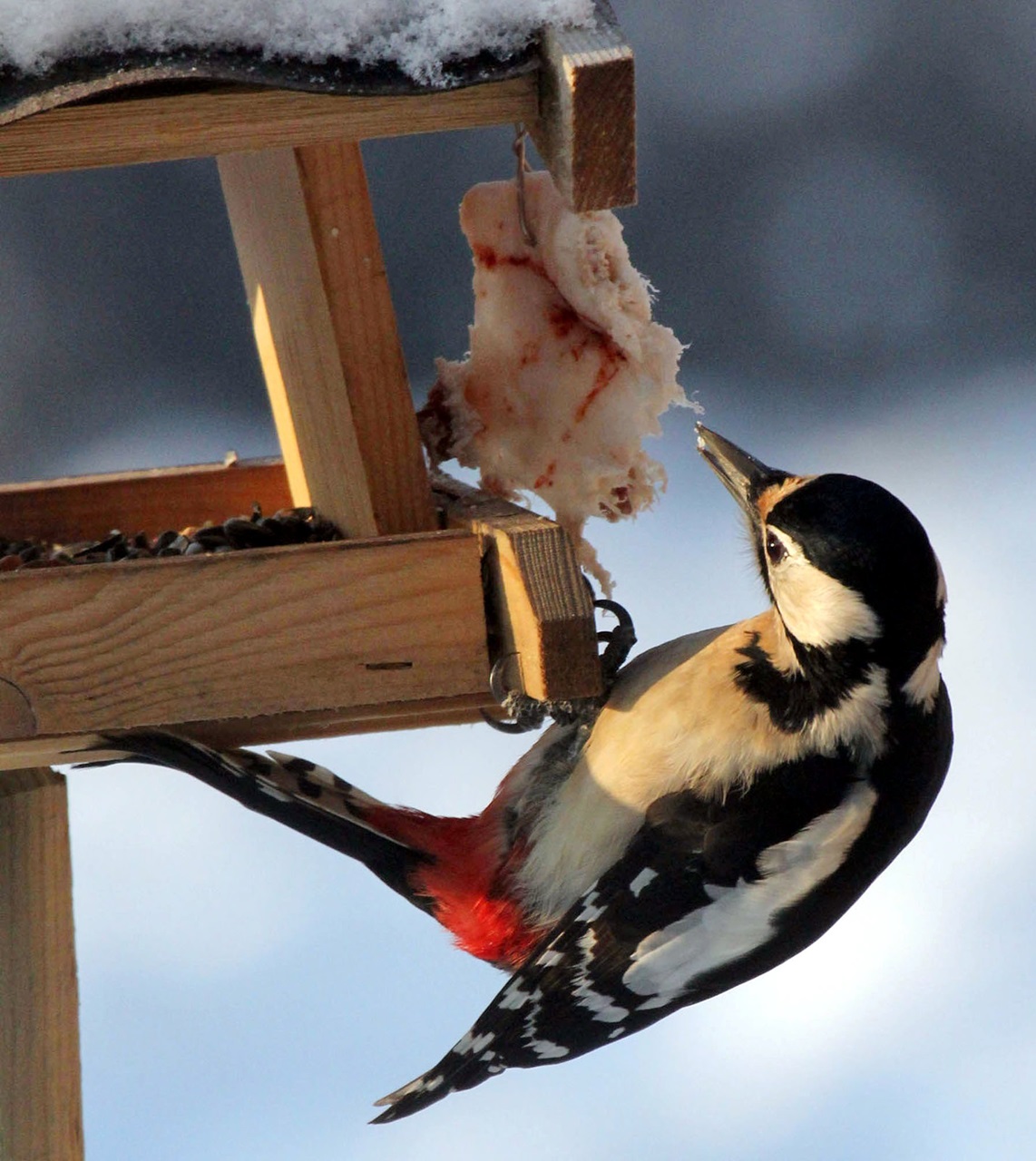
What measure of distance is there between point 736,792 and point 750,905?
0.41 ft

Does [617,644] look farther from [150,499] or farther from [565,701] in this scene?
[150,499]

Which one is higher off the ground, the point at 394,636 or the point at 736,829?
the point at 394,636

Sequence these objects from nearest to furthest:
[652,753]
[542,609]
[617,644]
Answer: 1. [542,609]
2. [652,753]
3. [617,644]

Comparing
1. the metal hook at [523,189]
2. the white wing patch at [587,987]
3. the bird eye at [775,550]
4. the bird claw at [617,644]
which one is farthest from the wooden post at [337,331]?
the white wing patch at [587,987]

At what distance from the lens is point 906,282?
2.62 m

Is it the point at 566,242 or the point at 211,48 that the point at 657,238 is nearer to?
the point at 566,242

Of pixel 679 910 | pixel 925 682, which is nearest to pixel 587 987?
pixel 679 910

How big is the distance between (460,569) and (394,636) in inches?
3.4

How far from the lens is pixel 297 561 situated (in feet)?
4.48

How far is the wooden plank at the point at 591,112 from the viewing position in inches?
39.6

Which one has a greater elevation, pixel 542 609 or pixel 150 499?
pixel 150 499

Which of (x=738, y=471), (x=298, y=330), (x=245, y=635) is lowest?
(x=245, y=635)

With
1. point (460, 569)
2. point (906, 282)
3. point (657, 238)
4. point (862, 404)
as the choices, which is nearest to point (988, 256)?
point (906, 282)

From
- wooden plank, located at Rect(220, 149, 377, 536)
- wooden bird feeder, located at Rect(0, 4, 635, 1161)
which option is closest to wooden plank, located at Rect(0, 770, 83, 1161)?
wooden bird feeder, located at Rect(0, 4, 635, 1161)
